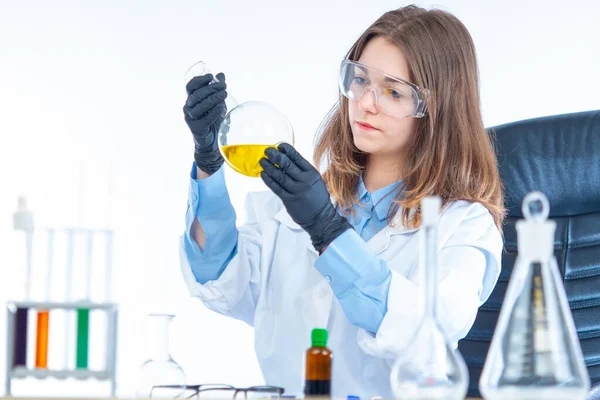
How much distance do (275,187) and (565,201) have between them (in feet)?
3.04

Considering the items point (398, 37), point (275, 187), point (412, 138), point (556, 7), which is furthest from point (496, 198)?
point (556, 7)

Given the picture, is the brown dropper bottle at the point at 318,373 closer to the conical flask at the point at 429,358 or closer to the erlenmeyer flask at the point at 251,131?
the conical flask at the point at 429,358

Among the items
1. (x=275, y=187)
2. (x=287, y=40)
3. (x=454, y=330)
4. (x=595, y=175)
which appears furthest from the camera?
(x=287, y=40)

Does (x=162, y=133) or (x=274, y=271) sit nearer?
(x=274, y=271)

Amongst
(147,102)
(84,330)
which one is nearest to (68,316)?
(84,330)

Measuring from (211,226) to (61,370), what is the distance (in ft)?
2.52

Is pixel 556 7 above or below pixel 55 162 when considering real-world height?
above

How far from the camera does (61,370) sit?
3.45ft

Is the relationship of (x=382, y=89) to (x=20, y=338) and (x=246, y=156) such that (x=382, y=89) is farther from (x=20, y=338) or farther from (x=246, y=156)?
(x=20, y=338)

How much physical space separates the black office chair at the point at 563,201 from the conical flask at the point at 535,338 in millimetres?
1222

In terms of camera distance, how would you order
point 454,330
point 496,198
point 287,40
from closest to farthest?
1. point 454,330
2. point 496,198
3. point 287,40

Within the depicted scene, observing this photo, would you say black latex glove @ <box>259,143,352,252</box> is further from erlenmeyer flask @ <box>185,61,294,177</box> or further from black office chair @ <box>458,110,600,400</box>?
black office chair @ <box>458,110,600,400</box>

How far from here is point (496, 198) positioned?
191 cm

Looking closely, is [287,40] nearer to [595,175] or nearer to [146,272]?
[146,272]
